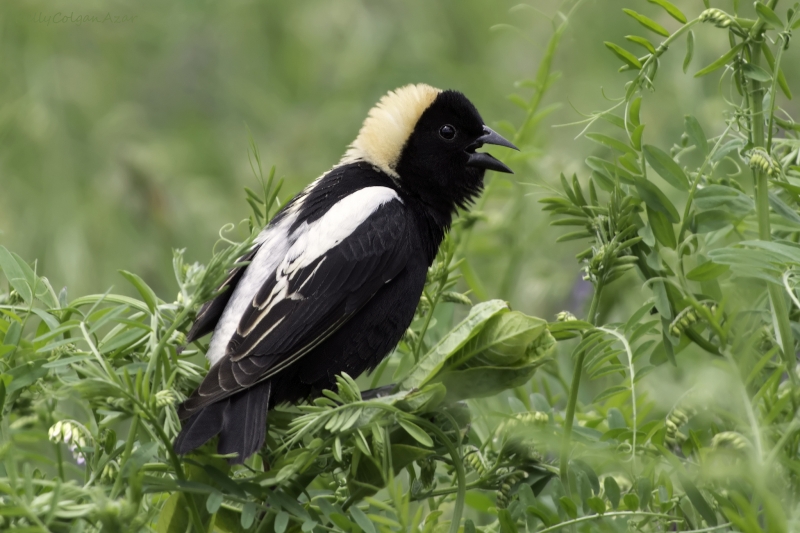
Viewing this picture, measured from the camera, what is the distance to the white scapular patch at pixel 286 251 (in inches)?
88.1

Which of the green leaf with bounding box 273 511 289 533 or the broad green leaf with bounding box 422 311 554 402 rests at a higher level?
the broad green leaf with bounding box 422 311 554 402

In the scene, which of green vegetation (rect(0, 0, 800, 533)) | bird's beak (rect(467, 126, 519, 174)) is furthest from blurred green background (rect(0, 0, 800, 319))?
green vegetation (rect(0, 0, 800, 533))

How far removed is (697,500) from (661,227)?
1.63ft

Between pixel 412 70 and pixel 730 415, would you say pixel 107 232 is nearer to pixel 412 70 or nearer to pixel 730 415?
pixel 412 70

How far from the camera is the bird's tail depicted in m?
1.56

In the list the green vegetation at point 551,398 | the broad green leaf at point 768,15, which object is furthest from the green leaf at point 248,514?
the broad green leaf at point 768,15

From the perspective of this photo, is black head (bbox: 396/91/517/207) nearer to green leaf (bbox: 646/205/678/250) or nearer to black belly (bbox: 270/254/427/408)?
black belly (bbox: 270/254/427/408)

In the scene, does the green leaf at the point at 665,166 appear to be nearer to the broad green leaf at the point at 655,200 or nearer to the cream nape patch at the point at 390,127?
the broad green leaf at the point at 655,200

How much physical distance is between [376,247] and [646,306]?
3.37ft

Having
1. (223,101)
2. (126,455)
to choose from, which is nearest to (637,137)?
(126,455)

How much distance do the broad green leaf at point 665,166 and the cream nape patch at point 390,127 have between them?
1.29 metres

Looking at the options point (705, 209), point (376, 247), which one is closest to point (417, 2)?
point (376, 247)

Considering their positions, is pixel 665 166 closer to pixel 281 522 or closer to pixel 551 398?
pixel 551 398

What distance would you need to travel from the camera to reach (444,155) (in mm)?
2855
